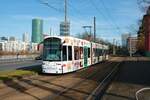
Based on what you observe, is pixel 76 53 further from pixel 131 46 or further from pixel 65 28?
pixel 131 46

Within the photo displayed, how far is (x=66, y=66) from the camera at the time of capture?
33312 mm

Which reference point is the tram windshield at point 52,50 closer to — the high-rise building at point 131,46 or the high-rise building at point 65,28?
the high-rise building at point 65,28

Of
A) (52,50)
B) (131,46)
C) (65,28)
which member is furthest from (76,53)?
(131,46)

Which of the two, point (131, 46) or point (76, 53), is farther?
point (131, 46)

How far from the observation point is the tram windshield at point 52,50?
32.4 m

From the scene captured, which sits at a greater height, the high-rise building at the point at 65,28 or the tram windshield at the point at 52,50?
the high-rise building at the point at 65,28

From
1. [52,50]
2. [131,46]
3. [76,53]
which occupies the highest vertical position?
[131,46]

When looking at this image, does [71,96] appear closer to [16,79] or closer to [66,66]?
[16,79]

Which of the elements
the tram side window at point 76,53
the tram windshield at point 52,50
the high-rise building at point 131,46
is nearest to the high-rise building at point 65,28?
the tram side window at point 76,53

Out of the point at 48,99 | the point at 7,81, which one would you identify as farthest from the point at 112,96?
the point at 7,81

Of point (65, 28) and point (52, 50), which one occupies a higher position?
point (65, 28)

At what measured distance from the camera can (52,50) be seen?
32.5m

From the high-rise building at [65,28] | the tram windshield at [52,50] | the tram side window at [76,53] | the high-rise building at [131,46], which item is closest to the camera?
the tram windshield at [52,50]

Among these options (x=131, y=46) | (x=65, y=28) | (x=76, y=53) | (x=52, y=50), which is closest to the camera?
(x=52, y=50)
